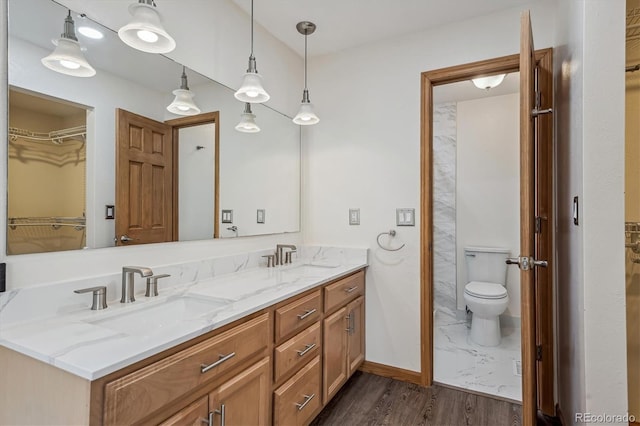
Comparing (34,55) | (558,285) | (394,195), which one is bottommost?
(558,285)

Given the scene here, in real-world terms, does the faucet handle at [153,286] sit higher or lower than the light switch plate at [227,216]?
lower

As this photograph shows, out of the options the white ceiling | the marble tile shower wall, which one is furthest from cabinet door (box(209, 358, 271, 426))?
the marble tile shower wall

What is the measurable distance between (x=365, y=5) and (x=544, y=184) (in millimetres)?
1531

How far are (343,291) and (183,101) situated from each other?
4.67 feet

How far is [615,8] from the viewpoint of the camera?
3.84 ft

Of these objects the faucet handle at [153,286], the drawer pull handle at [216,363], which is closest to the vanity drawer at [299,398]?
the drawer pull handle at [216,363]

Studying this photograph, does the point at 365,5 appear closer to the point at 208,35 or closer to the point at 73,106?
the point at 208,35

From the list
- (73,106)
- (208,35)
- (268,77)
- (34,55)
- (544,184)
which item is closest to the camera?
(34,55)

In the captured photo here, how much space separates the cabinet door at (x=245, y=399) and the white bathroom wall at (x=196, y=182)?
31.5 inches

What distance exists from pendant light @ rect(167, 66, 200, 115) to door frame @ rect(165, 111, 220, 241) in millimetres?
37

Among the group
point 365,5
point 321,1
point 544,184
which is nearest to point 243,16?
point 321,1

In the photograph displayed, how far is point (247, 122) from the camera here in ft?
7.09

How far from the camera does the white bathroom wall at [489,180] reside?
327cm

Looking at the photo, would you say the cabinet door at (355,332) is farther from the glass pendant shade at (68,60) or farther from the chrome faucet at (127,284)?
the glass pendant shade at (68,60)
